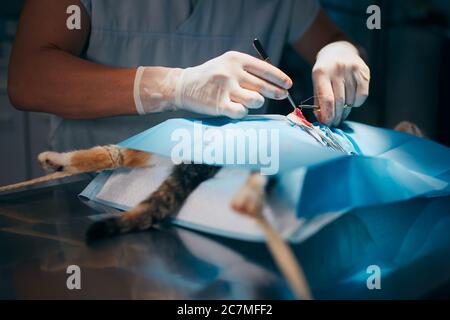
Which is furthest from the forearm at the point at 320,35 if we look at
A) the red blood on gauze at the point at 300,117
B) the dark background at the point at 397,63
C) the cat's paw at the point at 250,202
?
the cat's paw at the point at 250,202

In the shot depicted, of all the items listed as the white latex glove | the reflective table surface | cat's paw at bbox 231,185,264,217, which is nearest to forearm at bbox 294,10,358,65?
the white latex glove

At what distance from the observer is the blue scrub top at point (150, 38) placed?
112 centimetres

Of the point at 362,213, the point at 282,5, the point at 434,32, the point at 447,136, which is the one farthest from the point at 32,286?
the point at 434,32

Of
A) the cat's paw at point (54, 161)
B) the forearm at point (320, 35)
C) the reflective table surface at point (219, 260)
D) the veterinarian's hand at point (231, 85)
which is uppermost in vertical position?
the forearm at point (320, 35)

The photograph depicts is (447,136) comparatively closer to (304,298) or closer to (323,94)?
(323,94)

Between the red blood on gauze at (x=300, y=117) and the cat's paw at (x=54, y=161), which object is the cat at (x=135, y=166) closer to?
the cat's paw at (x=54, y=161)

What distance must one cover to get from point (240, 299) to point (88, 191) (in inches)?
18.2

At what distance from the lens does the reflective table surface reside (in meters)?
Answer: 0.52

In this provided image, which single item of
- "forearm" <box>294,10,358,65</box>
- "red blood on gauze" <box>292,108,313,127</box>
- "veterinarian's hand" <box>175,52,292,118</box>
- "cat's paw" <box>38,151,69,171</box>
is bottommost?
"cat's paw" <box>38,151,69,171</box>

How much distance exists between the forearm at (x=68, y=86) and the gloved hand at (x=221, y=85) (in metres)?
0.06

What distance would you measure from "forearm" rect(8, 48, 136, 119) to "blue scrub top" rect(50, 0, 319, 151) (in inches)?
4.0

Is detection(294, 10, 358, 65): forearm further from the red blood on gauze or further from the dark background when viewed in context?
the red blood on gauze

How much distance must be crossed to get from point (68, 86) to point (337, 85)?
0.58 m
